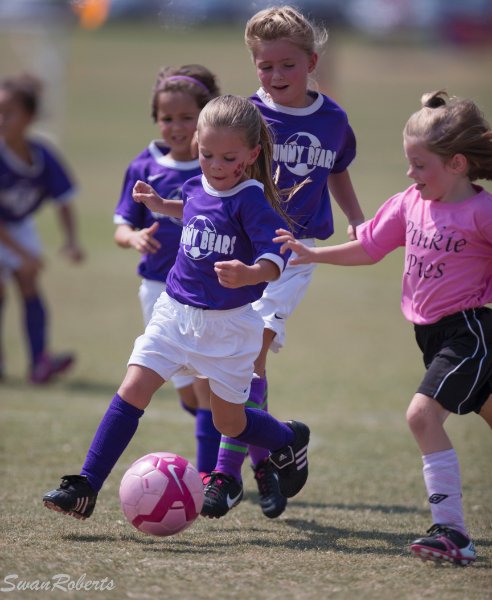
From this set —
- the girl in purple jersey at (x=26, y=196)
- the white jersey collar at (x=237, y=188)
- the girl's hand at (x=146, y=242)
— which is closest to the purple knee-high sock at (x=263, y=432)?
the girl's hand at (x=146, y=242)

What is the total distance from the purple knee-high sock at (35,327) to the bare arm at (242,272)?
503cm

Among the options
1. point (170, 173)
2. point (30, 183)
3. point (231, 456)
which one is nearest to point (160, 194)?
point (170, 173)

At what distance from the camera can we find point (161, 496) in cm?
402

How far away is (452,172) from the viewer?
156 inches

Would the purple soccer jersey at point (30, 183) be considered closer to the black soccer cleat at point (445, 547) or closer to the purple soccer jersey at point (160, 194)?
the purple soccer jersey at point (160, 194)

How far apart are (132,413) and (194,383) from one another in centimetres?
109

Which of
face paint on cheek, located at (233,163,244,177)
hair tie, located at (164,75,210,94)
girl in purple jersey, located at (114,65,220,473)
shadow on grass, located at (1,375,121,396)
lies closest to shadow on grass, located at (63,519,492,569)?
girl in purple jersey, located at (114,65,220,473)

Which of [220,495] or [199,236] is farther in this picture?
[220,495]

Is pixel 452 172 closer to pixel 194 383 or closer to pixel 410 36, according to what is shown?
pixel 194 383

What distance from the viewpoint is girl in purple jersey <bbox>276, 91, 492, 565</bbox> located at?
12.6 feet

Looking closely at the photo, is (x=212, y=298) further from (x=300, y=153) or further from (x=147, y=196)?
(x=300, y=153)

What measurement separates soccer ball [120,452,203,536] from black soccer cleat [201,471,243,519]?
1.02 feet

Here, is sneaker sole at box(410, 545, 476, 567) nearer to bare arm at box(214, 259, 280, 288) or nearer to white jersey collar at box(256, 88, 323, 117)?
bare arm at box(214, 259, 280, 288)

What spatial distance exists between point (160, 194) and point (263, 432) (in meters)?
1.43
